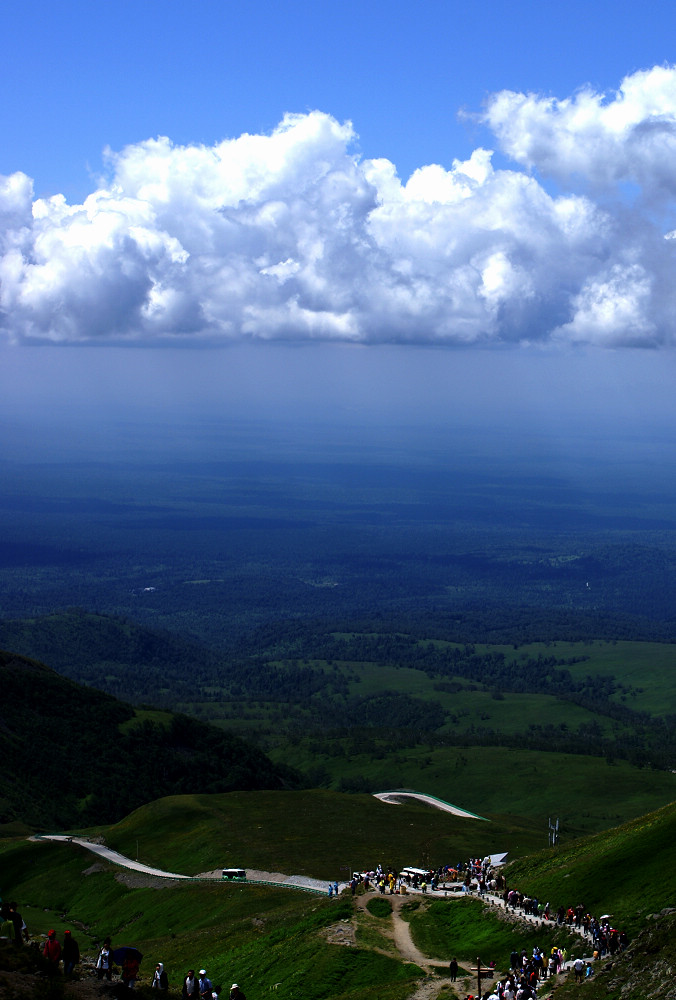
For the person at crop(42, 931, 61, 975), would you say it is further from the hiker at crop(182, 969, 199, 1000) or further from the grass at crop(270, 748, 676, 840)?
the grass at crop(270, 748, 676, 840)

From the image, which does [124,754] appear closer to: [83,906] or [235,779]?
[235,779]

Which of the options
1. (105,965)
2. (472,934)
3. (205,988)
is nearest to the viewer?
(105,965)

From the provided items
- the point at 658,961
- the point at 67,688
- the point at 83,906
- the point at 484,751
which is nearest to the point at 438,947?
the point at 658,961

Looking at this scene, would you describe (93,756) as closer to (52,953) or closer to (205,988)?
(205,988)

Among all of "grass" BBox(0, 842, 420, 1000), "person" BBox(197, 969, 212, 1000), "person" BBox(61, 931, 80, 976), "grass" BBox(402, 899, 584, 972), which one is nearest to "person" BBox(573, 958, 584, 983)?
"grass" BBox(402, 899, 584, 972)

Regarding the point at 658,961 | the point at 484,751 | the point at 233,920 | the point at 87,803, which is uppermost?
the point at 658,961

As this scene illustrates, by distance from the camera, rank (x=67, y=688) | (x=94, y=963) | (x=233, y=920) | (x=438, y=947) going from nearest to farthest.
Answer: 1. (x=94, y=963)
2. (x=438, y=947)
3. (x=233, y=920)
4. (x=67, y=688)

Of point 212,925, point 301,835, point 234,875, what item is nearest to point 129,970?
point 212,925

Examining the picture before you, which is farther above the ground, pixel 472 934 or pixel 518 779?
pixel 472 934
